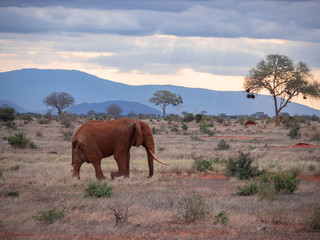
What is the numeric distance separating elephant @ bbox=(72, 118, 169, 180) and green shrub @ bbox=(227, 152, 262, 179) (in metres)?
3.29

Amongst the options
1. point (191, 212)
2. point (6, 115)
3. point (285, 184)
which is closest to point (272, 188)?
point (285, 184)

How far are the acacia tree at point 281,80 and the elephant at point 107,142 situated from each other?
46656 mm

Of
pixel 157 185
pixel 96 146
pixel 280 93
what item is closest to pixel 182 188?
pixel 157 185

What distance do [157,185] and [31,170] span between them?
18.2 ft

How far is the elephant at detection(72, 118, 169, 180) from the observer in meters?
14.3

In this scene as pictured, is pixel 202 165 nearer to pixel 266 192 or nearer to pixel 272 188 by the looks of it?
pixel 272 188

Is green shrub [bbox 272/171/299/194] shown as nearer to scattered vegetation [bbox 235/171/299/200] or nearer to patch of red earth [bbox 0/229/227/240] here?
scattered vegetation [bbox 235/171/299/200]

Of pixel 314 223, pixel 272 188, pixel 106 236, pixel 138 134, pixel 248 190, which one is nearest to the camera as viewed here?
pixel 106 236

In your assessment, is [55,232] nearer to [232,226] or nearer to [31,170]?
[232,226]

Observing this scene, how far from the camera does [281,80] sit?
60.1 metres

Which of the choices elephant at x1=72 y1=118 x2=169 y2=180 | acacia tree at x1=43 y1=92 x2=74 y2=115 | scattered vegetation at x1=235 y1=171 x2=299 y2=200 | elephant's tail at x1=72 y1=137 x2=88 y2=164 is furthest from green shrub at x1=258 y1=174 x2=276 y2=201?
acacia tree at x1=43 y1=92 x2=74 y2=115

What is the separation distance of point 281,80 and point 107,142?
49723 millimetres

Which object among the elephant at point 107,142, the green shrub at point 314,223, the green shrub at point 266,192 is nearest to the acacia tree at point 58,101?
the elephant at point 107,142

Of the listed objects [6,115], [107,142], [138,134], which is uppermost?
[6,115]
